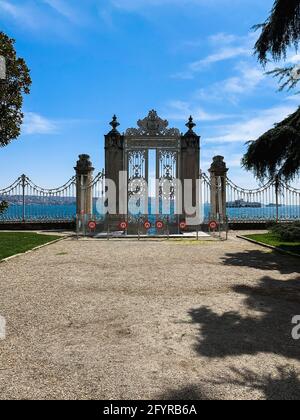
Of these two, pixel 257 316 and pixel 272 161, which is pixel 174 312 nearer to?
pixel 257 316

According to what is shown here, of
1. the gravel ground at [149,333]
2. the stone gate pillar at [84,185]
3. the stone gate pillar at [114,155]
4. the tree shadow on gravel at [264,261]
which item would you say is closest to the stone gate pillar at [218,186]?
the stone gate pillar at [114,155]

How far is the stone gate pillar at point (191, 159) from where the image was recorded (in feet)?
66.4

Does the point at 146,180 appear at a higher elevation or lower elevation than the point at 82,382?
higher

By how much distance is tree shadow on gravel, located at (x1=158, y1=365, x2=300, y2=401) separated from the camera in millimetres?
3186

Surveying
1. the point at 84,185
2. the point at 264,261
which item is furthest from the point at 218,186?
the point at 264,261

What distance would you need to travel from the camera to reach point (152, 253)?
40.4 ft

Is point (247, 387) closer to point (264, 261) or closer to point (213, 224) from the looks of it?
point (264, 261)

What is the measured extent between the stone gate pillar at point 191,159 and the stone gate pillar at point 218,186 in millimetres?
1456

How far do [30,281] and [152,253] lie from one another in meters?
5.24

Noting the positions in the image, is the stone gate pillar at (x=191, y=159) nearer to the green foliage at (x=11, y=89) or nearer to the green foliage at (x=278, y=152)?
the green foliage at (x=278, y=152)

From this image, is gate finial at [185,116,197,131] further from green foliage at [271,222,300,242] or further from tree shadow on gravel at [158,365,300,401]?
tree shadow on gravel at [158,365,300,401]

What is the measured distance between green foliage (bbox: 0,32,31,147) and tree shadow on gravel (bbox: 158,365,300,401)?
19.2ft

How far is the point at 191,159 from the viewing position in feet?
67.1
